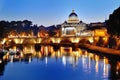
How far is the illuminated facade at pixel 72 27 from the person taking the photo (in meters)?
166

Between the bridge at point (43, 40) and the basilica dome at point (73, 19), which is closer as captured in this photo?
the bridge at point (43, 40)

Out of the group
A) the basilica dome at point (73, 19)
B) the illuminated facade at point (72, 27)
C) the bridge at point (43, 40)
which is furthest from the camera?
the basilica dome at point (73, 19)

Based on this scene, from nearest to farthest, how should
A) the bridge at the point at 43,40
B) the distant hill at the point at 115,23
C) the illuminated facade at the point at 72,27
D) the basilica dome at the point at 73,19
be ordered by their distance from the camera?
the distant hill at the point at 115,23 → the bridge at the point at 43,40 → the illuminated facade at the point at 72,27 → the basilica dome at the point at 73,19

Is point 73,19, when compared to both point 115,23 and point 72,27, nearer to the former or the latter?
point 72,27

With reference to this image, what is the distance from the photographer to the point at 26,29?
174875 millimetres

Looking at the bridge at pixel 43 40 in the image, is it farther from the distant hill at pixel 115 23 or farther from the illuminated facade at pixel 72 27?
the distant hill at pixel 115 23

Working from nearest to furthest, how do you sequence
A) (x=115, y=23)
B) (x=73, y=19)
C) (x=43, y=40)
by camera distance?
(x=115, y=23)
(x=43, y=40)
(x=73, y=19)

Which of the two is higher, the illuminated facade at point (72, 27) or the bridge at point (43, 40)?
the illuminated facade at point (72, 27)

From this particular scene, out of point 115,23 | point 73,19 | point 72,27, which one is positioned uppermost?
point 73,19

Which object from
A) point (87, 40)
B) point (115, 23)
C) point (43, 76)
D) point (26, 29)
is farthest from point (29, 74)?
point (26, 29)

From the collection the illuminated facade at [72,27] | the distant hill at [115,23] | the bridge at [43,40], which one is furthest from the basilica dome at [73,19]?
the distant hill at [115,23]

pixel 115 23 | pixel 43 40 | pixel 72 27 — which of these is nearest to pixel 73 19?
pixel 72 27

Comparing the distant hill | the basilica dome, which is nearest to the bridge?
the basilica dome

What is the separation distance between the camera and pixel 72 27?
6713 inches
